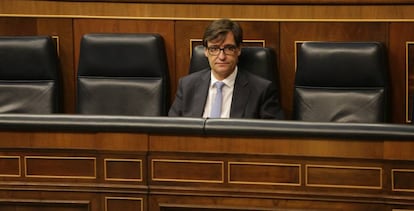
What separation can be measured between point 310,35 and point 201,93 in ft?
1.25

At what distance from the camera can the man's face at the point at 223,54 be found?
83.8 inches

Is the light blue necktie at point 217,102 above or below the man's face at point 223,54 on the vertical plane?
below

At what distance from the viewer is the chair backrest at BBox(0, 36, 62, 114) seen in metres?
2.39

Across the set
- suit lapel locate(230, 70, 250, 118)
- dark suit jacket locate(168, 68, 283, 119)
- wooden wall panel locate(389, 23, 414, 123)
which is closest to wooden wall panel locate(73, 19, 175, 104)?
dark suit jacket locate(168, 68, 283, 119)

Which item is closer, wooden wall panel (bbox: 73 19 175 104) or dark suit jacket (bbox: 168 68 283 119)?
dark suit jacket (bbox: 168 68 283 119)

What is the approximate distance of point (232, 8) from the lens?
2354 millimetres

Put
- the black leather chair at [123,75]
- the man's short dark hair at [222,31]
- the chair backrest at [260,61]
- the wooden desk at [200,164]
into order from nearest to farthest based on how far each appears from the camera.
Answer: the wooden desk at [200,164], the man's short dark hair at [222,31], the chair backrest at [260,61], the black leather chair at [123,75]

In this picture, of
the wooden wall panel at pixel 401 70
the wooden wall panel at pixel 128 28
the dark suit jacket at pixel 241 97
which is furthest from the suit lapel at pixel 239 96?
the wooden wall panel at pixel 401 70

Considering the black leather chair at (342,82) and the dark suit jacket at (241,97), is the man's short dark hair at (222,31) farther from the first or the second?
the black leather chair at (342,82)

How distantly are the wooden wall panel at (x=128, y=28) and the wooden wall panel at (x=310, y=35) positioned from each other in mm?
335

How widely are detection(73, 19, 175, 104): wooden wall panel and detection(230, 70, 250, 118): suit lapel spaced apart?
1.06ft

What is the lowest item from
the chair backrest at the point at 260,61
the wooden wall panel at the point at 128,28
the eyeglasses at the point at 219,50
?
the chair backrest at the point at 260,61

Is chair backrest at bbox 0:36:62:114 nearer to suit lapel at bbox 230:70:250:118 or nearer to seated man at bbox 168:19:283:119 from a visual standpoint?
seated man at bbox 168:19:283:119

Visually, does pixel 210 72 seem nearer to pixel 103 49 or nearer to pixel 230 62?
pixel 230 62
